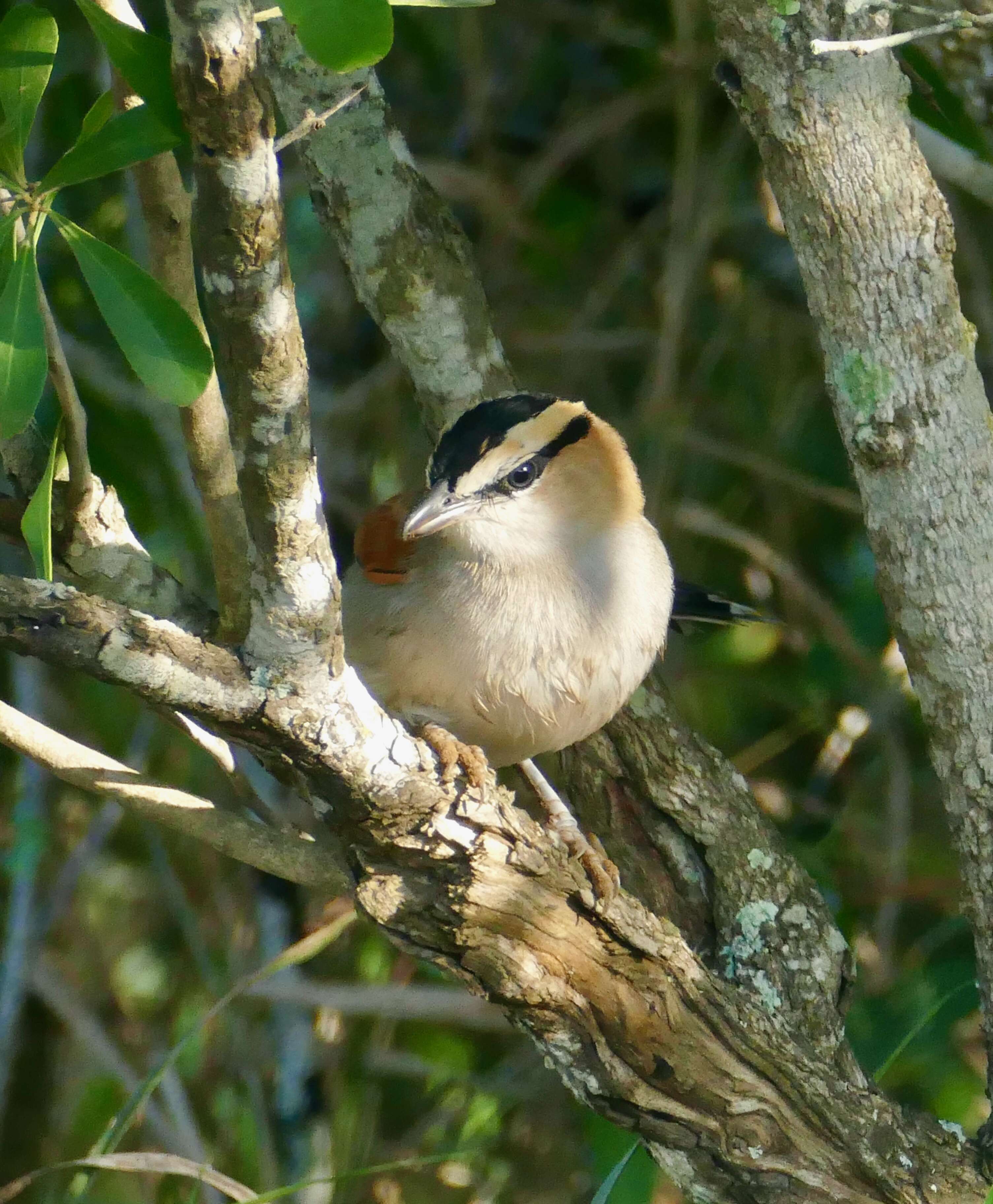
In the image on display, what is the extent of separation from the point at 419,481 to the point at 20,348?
2.54 metres

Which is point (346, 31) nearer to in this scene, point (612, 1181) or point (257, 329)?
point (257, 329)

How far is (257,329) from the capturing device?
1801 mm

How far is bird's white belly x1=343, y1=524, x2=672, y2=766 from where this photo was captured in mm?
2779

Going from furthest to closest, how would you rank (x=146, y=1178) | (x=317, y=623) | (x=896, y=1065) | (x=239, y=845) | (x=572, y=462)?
(x=146, y=1178) → (x=896, y=1065) → (x=572, y=462) → (x=239, y=845) → (x=317, y=623)

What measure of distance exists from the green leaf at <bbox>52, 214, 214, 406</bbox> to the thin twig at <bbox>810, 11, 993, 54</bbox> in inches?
44.8

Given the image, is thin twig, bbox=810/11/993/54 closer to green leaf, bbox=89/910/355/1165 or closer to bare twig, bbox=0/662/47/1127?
green leaf, bbox=89/910/355/1165

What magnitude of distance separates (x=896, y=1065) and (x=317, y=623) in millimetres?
2420

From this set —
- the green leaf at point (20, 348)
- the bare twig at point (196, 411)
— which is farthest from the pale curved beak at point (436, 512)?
the green leaf at point (20, 348)

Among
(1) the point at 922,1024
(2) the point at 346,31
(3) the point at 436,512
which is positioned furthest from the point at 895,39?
(1) the point at 922,1024

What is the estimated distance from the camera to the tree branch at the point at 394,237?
290 cm

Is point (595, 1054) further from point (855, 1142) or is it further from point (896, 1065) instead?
point (896, 1065)

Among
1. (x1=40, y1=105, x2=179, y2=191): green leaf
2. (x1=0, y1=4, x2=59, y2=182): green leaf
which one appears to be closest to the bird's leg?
(x1=40, y1=105, x2=179, y2=191): green leaf

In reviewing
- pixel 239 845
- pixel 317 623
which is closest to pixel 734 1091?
pixel 239 845

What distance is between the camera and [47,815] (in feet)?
14.9
